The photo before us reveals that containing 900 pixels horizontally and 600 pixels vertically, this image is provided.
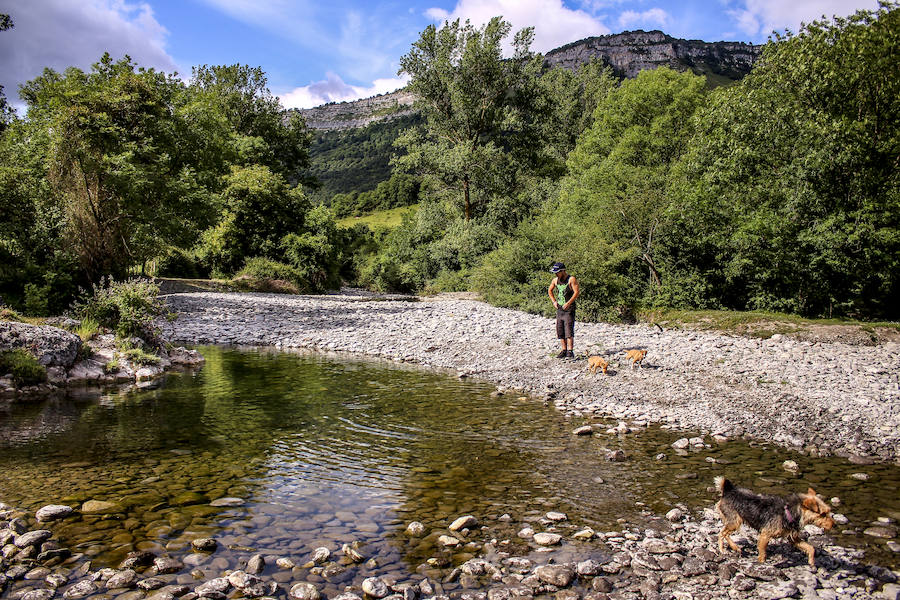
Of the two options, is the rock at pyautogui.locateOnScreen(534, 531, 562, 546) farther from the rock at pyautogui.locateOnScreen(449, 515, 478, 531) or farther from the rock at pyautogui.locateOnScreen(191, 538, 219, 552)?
the rock at pyautogui.locateOnScreen(191, 538, 219, 552)

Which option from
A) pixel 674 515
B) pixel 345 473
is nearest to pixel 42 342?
pixel 345 473

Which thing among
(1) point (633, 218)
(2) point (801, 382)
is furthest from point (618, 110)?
(2) point (801, 382)

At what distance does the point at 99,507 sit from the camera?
5.88 metres

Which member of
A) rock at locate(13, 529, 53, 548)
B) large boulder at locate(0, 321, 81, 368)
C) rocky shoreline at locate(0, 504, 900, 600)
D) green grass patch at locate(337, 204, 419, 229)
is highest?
green grass patch at locate(337, 204, 419, 229)

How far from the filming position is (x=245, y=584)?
14.4ft

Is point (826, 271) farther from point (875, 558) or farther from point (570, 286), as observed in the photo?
point (875, 558)

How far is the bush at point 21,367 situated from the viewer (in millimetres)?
11320

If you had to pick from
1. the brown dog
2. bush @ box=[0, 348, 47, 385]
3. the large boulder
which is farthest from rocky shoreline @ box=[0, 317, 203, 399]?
the brown dog

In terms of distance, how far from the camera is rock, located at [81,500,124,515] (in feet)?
18.9

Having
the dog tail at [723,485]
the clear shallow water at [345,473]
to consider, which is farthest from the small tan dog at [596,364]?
the dog tail at [723,485]

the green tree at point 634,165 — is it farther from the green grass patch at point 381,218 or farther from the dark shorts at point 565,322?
the green grass patch at point 381,218

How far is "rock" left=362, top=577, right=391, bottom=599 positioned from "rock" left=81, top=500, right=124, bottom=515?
323 cm

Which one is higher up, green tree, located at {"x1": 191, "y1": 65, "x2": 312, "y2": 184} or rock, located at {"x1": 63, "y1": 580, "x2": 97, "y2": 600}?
green tree, located at {"x1": 191, "y1": 65, "x2": 312, "y2": 184}

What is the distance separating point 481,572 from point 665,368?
9.76 metres
